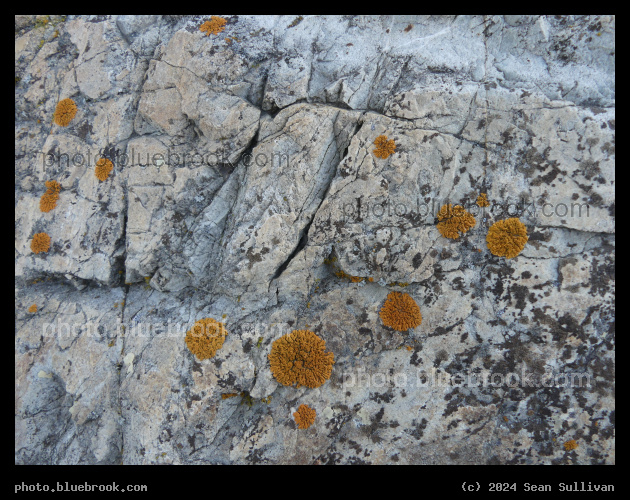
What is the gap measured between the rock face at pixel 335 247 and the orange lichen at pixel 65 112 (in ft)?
1.09

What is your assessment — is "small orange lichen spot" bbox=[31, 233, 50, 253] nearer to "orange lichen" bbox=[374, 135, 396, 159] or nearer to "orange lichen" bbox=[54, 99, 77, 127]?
"orange lichen" bbox=[54, 99, 77, 127]

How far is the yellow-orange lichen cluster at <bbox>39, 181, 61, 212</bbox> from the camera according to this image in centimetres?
595

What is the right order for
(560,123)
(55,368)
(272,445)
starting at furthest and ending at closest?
(55,368) < (272,445) < (560,123)

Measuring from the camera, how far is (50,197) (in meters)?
5.96

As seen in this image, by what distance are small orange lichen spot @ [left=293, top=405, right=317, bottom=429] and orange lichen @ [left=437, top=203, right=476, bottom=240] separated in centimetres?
307

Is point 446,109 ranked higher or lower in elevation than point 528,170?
higher

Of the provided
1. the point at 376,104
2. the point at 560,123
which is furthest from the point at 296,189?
the point at 560,123

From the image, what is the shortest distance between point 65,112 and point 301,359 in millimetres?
5689

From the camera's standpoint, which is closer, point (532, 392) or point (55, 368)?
point (532, 392)

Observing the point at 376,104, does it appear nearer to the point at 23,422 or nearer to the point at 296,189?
the point at 296,189

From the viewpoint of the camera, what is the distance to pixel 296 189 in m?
5.02

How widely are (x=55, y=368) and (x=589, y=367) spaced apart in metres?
7.85

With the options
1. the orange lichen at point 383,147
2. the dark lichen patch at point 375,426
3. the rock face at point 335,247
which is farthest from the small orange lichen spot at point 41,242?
the dark lichen patch at point 375,426

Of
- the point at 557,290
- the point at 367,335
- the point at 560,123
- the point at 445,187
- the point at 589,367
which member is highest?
the point at 560,123
